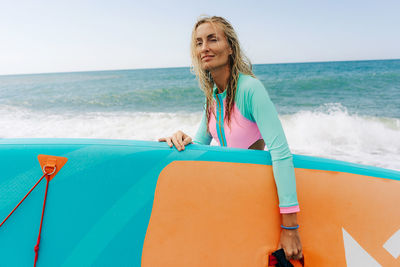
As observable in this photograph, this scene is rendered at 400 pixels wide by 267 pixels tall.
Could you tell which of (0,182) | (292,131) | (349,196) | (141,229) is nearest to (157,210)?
(141,229)

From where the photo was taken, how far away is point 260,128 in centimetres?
101

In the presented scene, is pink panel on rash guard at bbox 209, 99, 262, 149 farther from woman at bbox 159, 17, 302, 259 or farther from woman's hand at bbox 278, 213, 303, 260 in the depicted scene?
woman's hand at bbox 278, 213, 303, 260

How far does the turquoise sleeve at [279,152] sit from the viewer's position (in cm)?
96

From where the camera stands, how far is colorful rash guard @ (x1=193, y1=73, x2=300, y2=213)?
38.1 inches

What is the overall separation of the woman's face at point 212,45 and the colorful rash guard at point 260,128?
129mm

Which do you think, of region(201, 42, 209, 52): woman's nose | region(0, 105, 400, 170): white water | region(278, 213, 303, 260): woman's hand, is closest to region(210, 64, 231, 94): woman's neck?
region(201, 42, 209, 52): woman's nose

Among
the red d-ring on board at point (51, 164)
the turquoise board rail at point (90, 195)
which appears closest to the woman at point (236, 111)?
the turquoise board rail at point (90, 195)

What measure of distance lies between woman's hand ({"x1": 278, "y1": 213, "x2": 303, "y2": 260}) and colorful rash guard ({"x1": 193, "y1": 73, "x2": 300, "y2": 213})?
3 cm

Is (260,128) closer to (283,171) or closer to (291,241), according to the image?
(283,171)

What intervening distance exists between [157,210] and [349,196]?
0.86 metres

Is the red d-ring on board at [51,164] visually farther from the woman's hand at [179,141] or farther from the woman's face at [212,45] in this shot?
the woman's face at [212,45]

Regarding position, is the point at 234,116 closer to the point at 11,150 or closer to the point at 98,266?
the point at 98,266

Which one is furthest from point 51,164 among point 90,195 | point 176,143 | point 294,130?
point 294,130

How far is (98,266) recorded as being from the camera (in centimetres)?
106
